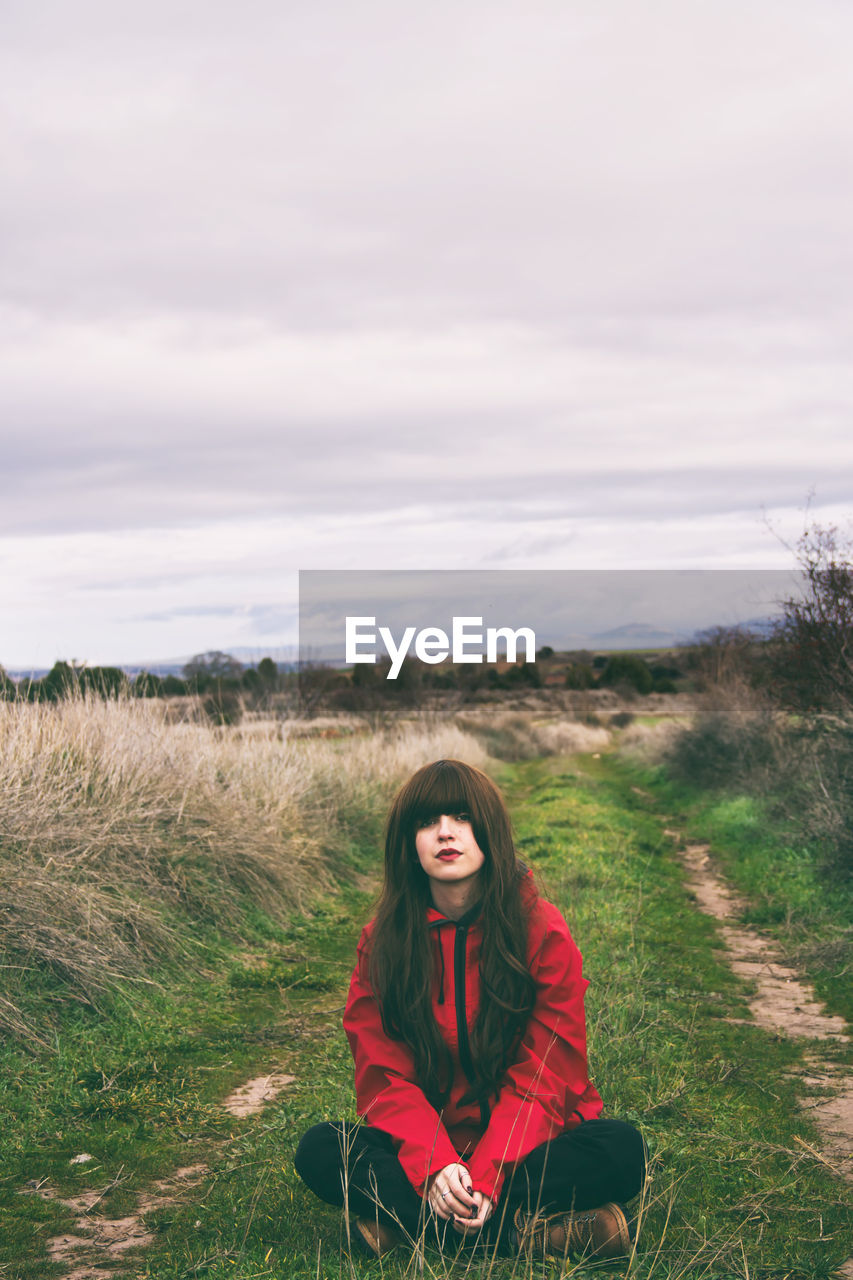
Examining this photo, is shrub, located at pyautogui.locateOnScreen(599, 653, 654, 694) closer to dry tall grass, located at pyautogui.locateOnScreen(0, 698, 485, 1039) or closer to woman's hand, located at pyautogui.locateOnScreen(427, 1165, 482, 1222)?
dry tall grass, located at pyautogui.locateOnScreen(0, 698, 485, 1039)

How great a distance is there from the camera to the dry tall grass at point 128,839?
20.2 ft

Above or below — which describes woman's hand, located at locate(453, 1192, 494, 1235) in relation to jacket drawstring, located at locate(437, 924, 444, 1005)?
below

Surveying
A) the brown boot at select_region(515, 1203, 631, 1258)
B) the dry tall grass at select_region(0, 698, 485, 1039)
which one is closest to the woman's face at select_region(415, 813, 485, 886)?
the brown boot at select_region(515, 1203, 631, 1258)

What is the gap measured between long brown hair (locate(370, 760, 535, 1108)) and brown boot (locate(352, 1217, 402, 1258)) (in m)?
0.39

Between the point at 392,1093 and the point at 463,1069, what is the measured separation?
243mm

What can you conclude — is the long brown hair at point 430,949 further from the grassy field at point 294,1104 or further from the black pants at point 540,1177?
the grassy field at point 294,1104

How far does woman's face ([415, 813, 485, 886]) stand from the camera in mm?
3395

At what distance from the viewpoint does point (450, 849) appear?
3.39m

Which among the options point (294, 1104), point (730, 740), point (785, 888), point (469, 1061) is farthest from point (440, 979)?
point (730, 740)

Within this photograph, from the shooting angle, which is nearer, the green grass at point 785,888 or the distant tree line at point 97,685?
the green grass at point 785,888

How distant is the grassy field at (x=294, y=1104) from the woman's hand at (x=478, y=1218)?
0.34ft

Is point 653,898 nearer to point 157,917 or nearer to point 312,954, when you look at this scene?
point 312,954

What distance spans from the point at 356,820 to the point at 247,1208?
931cm

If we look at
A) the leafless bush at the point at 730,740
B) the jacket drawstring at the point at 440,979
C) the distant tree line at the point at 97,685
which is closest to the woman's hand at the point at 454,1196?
the jacket drawstring at the point at 440,979
